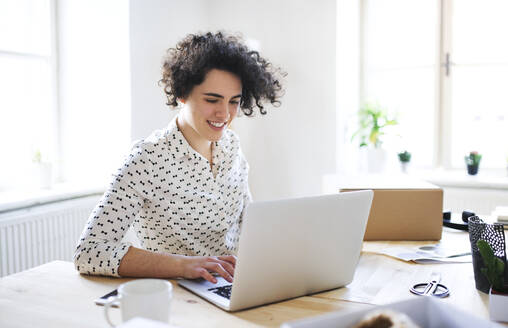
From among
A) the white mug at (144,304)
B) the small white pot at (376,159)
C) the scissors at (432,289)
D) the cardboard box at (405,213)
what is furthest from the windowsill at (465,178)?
the white mug at (144,304)

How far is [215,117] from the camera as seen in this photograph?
1.62 meters

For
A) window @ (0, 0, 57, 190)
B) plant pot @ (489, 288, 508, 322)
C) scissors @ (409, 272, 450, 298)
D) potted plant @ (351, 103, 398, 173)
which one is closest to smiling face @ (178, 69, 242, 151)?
scissors @ (409, 272, 450, 298)

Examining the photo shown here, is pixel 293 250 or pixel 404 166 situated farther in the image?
pixel 404 166

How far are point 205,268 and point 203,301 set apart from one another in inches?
6.2

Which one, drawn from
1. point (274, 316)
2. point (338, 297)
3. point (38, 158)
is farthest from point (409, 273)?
point (38, 158)

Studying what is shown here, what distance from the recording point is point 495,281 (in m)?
1.06

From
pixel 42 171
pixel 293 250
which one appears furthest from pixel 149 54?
pixel 293 250

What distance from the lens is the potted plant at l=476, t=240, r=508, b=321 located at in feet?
3.35

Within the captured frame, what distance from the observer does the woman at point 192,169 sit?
147cm

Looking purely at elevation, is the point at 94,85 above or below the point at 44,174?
above

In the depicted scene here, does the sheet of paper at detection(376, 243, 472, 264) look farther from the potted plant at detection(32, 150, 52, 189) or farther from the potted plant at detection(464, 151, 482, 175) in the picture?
the potted plant at detection(32, 150, 52, 189)

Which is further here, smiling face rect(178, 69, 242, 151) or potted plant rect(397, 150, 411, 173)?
potted plant rect(397, 150, 411, 173)

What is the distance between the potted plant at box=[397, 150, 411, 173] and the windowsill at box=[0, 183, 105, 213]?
194cm

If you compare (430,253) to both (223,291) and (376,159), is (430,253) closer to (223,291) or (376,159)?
(223,291)
